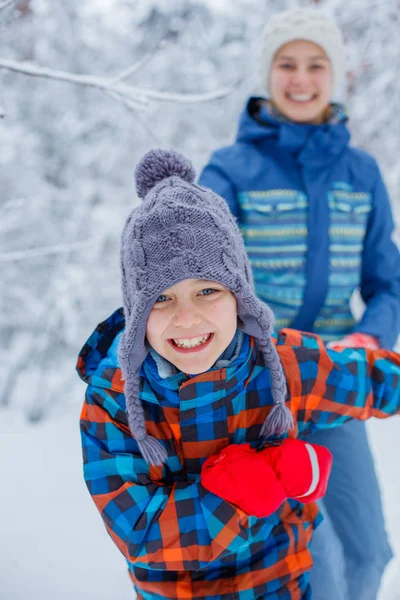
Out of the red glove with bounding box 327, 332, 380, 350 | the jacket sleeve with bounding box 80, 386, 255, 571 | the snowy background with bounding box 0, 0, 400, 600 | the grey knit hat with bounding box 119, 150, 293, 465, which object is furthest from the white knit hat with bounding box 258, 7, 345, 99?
the jacket sleeve with bounding box 80, 386, 255, 571

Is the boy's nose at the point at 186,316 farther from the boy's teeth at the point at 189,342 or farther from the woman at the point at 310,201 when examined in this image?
the woman at the point at 310,201

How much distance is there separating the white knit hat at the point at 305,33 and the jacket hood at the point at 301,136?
261mm

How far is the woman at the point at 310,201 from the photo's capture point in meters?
2.19

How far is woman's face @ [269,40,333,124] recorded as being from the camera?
2.23 meters

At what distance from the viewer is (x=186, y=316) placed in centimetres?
135

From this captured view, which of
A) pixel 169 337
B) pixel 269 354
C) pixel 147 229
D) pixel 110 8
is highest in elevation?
pixel 110 8

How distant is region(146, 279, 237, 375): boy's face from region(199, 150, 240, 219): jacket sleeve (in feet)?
2.81

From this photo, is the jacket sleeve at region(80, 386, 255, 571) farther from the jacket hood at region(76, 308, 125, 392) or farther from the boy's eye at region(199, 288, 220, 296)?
the boy's eye at region(199, 288, 220, 296)

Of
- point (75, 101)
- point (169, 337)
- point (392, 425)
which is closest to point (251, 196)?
point (169, 337)

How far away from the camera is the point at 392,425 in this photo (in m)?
4.15

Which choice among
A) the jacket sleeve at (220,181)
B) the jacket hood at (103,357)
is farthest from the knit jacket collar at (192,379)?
the jacket sleeve at (220,181)

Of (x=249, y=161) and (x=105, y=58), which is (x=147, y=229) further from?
(x=105, y=58)

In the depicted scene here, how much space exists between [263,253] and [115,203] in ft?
14.4

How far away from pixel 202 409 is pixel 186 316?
1.17 feet
